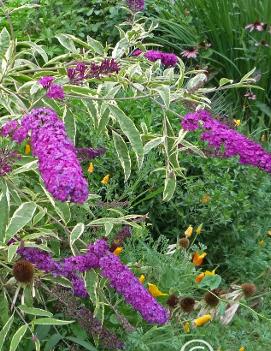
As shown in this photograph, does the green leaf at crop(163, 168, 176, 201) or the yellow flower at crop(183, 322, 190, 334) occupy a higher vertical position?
the green leaf at crop(163, 168, 176, 201)

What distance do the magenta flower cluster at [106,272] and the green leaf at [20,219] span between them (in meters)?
0.12

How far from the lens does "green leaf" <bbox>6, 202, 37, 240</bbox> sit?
2.00 m

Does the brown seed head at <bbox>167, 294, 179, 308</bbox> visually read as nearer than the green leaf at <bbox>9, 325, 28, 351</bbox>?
No

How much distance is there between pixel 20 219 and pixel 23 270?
0.46ft

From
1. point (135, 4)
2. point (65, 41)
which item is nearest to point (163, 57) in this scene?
point (135, 4)

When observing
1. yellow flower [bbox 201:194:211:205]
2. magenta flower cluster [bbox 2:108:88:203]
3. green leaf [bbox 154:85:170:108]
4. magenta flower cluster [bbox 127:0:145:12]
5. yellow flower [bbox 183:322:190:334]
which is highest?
magenta flower cluster [bbox 2:108:88:203]

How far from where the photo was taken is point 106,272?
1.96 metres

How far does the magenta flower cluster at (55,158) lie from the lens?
152 cm

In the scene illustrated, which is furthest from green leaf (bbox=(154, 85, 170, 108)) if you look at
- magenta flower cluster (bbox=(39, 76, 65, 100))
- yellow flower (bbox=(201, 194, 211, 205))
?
yellow flower (bbox=(201, 194, 211, 205))

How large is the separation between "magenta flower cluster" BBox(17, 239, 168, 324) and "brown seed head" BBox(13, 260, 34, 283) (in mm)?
35

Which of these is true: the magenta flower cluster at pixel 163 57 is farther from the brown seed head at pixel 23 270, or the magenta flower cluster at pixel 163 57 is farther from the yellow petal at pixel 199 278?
the brown seed head at pixel 23 270

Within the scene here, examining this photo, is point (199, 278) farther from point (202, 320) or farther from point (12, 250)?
point (12, 250)

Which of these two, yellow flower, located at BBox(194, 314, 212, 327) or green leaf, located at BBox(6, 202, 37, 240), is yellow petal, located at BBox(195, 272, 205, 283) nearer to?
yellow flower, located at BBox(194, 314, 212, 327)

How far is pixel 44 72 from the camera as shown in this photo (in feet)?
8.99
